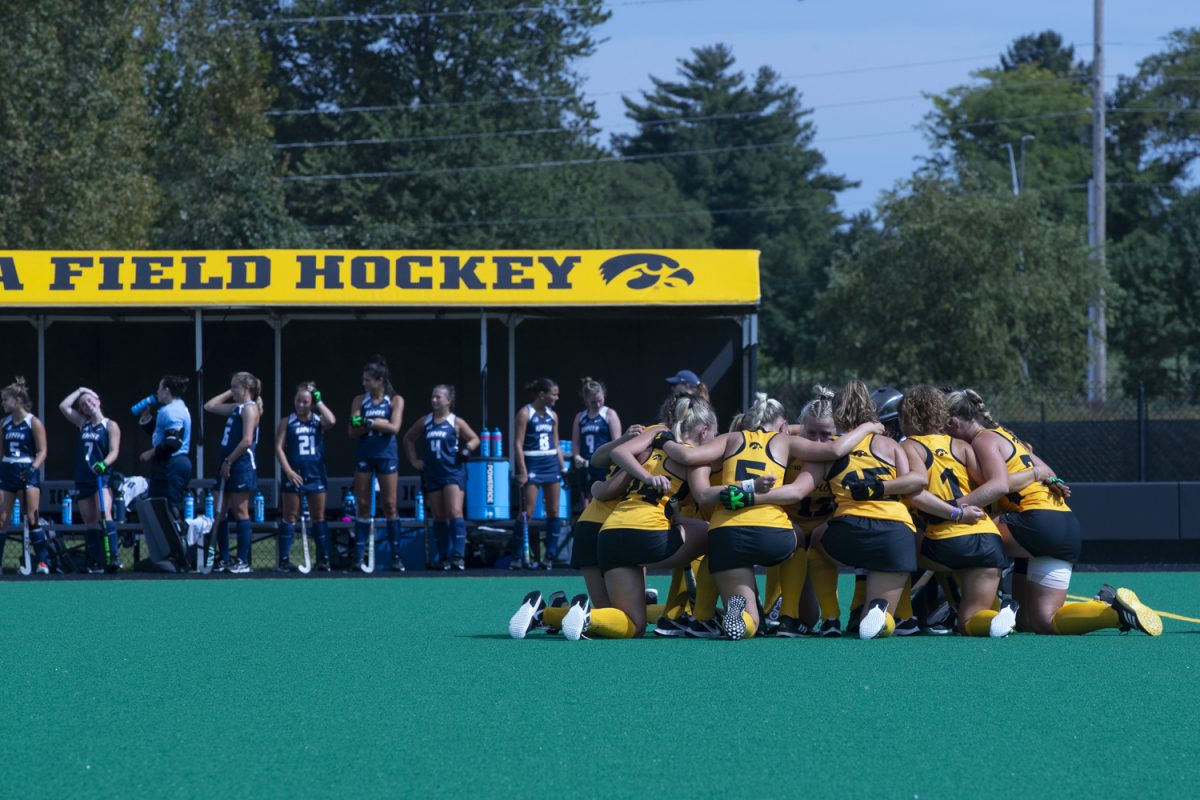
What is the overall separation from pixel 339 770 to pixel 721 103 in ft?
267

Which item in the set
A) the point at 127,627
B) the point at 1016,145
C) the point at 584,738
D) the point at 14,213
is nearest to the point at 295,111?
the point at 14,213

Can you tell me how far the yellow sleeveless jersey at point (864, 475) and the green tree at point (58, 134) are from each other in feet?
79.7

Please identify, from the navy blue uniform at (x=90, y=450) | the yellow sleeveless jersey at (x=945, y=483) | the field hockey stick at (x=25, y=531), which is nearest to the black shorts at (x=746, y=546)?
the yellow sleeveless jersey at (x=945, y=483)

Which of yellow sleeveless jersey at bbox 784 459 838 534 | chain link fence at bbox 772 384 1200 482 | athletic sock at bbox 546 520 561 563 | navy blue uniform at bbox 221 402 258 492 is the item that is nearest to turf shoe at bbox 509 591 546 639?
yellow sleeveless jersey at bbox 784 459 838 534

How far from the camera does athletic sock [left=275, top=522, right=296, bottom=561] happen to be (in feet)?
54.1

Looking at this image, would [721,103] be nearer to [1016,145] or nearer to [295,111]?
[1016,145]

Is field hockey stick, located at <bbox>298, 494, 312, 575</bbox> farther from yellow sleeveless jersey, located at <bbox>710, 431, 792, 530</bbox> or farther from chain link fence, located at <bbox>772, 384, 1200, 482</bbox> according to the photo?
yellow sleeveless jersey, located at <bbox>710, 431, 792, 530</bbox>

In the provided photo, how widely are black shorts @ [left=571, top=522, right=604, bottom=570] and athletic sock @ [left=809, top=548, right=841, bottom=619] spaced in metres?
A: 1.26

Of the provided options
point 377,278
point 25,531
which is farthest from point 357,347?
point 25,531

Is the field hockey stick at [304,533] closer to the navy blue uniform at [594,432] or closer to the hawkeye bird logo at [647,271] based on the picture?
the navy blue uniform at [594,432]

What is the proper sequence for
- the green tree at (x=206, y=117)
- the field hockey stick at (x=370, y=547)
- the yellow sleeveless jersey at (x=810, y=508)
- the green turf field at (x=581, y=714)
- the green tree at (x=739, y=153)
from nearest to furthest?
the green turf field at (x=581, y=714)
the yellow sleeveless jersey at (x=810, y=508)
the field hockey stick at (x=370, y=547)
the green tree at (x=206, y=117)
the green tree at (x=739, y=153)

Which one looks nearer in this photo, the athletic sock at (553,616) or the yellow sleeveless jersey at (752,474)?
the yellow sleeveless jersey at (752,474)

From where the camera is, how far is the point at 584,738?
632 cm

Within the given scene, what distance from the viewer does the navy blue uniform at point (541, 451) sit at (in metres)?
16.6
